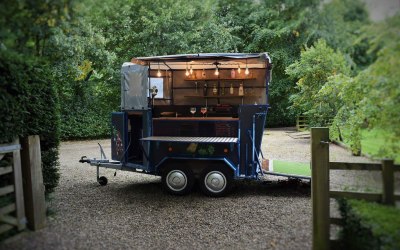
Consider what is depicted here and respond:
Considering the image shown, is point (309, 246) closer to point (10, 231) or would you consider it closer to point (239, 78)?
point (10, 231)

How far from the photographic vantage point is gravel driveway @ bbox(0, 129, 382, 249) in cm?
484

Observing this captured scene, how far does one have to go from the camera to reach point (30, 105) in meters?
Answer: 5.40

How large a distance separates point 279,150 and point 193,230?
925 centimetres

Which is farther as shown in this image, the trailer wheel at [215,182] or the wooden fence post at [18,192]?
the trailer wheel at [215,182]

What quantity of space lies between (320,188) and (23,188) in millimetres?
3810

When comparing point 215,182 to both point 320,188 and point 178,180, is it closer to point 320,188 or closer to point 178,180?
point 178,180

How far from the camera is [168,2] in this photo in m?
16.4

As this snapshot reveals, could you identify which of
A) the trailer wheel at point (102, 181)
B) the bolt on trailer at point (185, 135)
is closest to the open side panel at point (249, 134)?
the bolt on trailer at point (185, 135)

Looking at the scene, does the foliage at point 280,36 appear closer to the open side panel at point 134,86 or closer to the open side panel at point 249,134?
the open side panel at point 249,134

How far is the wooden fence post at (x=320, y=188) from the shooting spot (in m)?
4.14

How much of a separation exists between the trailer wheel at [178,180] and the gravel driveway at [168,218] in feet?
0.68

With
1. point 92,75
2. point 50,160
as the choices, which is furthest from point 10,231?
point 92,75

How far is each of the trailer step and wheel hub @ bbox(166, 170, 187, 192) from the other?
1.69 m

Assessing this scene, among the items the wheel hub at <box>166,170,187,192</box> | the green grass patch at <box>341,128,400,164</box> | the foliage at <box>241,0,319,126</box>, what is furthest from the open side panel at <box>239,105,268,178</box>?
the green grass patch at <box>341,128,400,164</box>
